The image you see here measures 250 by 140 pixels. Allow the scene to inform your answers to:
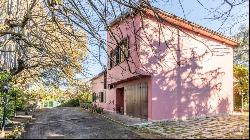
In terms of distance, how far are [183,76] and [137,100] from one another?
160 inches

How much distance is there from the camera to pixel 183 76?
23.8 meters

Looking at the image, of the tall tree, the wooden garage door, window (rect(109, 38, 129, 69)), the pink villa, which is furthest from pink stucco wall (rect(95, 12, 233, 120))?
the tall tree

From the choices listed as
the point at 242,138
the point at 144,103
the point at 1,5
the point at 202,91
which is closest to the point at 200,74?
the point at 202,91

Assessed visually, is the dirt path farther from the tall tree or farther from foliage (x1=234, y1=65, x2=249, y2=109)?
foliage (x1=234, y1=65, x2=249, y2=109)

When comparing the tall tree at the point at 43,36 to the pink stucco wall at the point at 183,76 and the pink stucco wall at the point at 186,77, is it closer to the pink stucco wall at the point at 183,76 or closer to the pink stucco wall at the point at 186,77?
the pink stucco wall at the point at 183,76

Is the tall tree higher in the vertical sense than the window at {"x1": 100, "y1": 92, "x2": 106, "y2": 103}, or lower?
higher

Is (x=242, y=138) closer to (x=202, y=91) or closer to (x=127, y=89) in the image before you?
(x=202, y=91)

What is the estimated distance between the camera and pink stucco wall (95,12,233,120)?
75.3 feet

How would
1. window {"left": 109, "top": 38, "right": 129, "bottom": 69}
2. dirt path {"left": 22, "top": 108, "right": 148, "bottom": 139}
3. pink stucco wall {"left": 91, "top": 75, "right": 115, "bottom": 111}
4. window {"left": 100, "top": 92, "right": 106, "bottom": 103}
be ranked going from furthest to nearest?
window {"left": 100, "top": 92, "right": 106, "bottom": 103}, pink stucco wall {"left": 91, "top": 75, "right": 115, "bottom": 111}, window {"left": 109, "top": 38, "right": 129, "bottom": 69}, dirt path {"left": 22, "top": 108, "right": 148, "bottom": 139}

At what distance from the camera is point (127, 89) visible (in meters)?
29.7

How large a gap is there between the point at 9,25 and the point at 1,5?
5514mm

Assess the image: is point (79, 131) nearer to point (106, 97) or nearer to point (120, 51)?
point (120, 51)

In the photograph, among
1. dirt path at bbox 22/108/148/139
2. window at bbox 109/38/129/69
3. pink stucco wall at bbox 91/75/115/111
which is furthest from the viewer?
pink stucco wall at bbox 91/75/115/111

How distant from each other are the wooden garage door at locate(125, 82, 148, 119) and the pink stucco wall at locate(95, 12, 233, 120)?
1.05 meters
